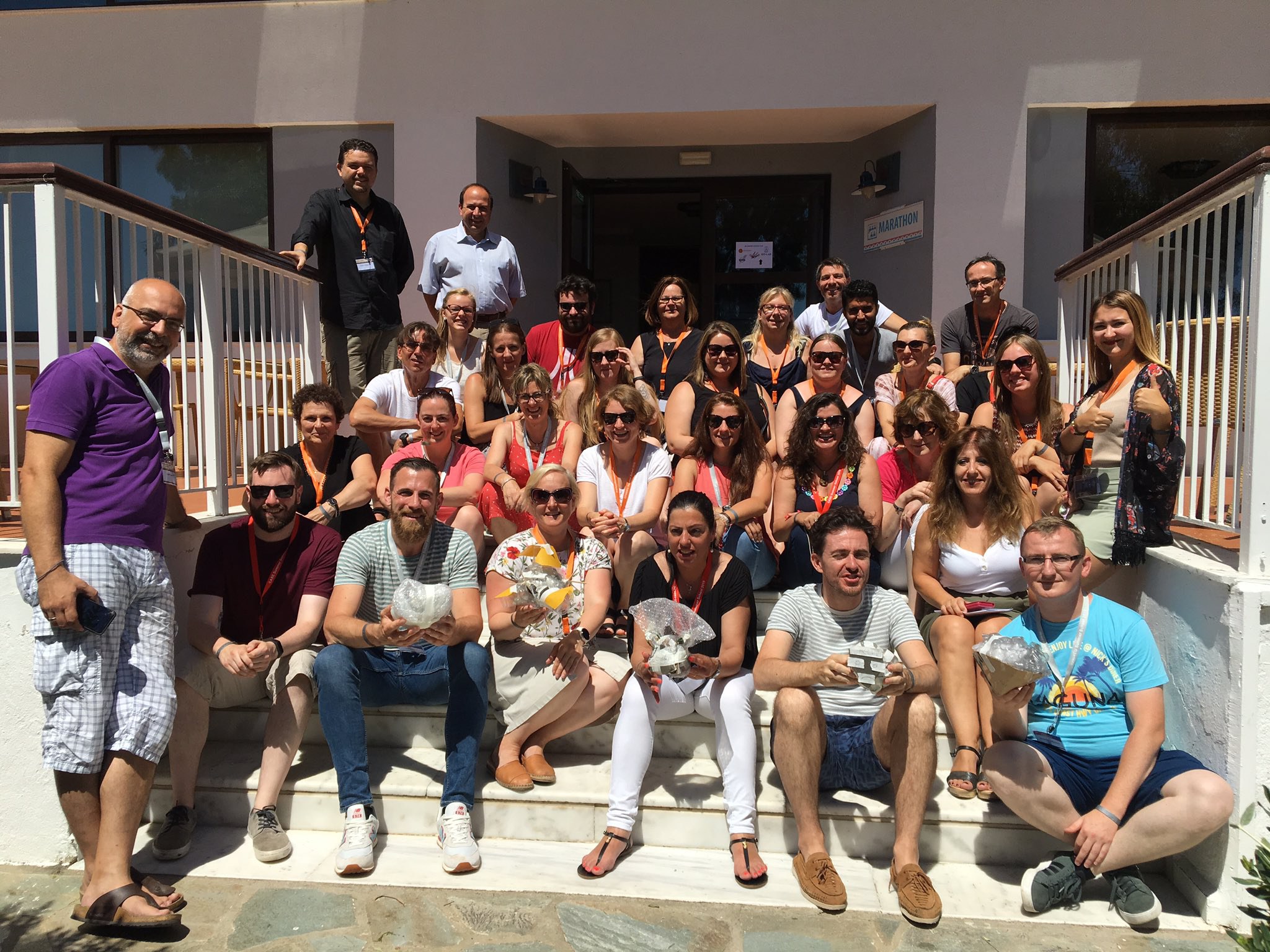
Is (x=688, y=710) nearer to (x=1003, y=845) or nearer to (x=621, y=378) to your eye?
(x=1003, y=845)

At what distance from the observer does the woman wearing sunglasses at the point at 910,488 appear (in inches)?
175

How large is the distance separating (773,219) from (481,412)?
14.7 feet

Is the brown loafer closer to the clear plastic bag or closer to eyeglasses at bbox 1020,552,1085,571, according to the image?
the clear plastic bag

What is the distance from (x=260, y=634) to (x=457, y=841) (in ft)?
3.82

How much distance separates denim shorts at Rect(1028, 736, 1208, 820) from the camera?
3.17m

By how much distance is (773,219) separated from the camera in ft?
29.2

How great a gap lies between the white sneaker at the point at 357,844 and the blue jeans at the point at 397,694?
53 mm

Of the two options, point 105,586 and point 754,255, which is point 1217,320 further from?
point 754,255

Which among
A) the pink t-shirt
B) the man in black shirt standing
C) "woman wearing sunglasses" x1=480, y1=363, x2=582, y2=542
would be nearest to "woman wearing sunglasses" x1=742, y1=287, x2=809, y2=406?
"woman wearing sunglasses" x1=480, y1=363, x2=582, y2=542

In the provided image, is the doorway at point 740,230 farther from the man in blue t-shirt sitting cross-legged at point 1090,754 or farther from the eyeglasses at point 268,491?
the man in blue t-shirt sitting cross-legged at point 1090,754

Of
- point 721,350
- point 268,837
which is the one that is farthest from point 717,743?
point 721,350

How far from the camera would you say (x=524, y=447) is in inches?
198

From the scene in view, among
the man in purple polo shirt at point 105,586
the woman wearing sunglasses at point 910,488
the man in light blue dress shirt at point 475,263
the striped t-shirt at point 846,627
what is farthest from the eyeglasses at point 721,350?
the man in purple polo shirt at point 105,586

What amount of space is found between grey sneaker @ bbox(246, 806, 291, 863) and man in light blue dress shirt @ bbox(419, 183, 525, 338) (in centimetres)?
374
